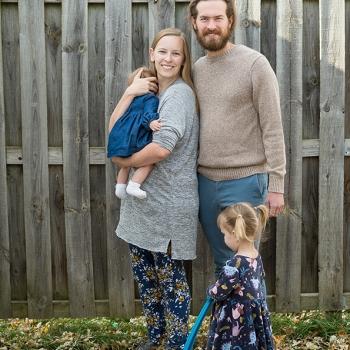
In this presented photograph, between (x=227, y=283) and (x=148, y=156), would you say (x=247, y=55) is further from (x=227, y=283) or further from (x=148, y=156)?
(x=227, y=283)

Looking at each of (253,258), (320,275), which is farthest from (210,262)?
(253,258)

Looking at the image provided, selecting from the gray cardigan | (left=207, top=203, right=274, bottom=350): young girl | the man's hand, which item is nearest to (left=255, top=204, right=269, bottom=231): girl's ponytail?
(left=207, top=203, right=274, bottom=350): young girl

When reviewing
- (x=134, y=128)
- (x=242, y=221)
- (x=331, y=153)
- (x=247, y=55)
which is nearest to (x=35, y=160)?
(x=134, y=128)

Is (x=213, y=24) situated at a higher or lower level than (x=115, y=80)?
higher

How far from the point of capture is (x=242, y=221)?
9.60ft

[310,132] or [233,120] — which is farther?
[310,132]

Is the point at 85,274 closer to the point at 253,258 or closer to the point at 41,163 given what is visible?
the point at 41,163

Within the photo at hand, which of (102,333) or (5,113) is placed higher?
(5,113)

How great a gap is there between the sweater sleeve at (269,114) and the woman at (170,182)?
1.22 ft

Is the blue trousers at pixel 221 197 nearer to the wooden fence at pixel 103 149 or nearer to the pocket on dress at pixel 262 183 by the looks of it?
the pocket on dress at pixel 262 183

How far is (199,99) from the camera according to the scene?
11.5 ft

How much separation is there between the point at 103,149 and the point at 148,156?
684 millimetres

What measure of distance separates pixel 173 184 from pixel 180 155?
0.17 m

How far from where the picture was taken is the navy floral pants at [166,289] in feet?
11.6
